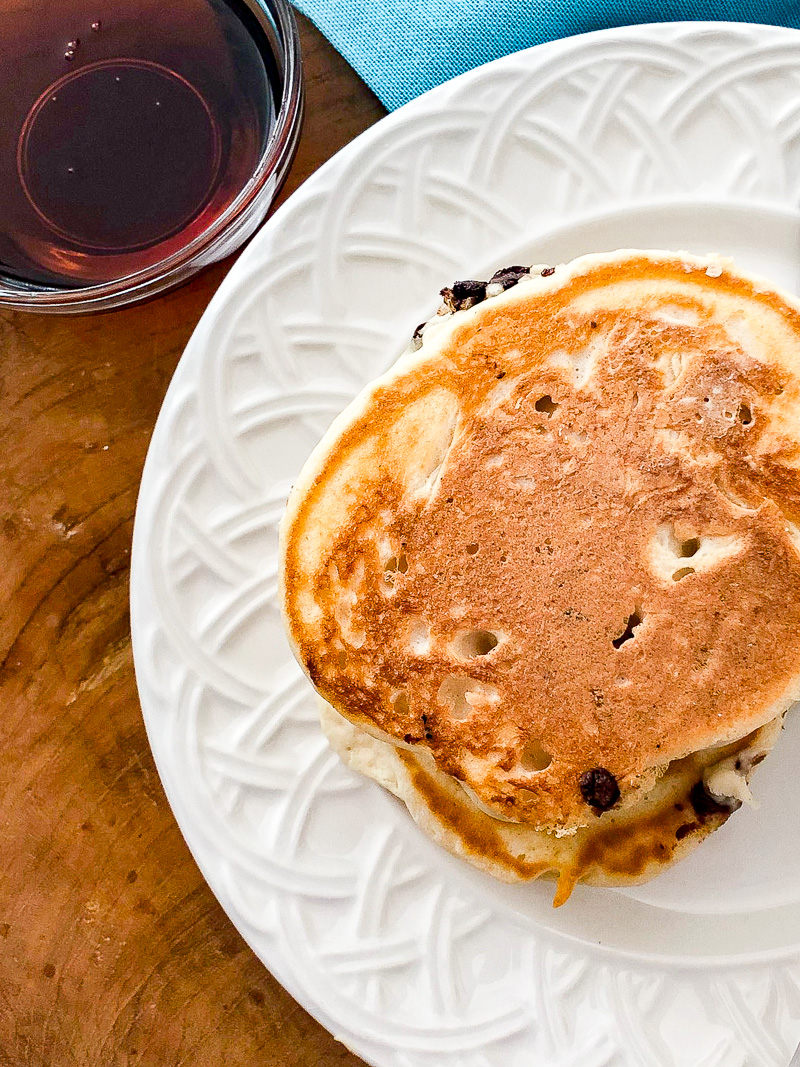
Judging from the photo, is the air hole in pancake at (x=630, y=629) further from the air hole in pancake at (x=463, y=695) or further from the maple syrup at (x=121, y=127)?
the maple syrup at (x=121, y=127)

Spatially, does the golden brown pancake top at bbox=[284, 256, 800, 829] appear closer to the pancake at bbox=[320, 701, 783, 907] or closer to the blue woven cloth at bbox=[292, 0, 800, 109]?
the pancake at bbox=[320, 701, 783, 907]

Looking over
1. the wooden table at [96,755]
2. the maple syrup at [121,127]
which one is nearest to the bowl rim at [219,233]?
the maple syrup at [121,127]

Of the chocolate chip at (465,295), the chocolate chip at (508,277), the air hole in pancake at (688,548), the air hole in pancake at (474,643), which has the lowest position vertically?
the air hole in pancake at (474,643)

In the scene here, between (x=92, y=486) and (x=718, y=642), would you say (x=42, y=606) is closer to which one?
(x=92, y=486)

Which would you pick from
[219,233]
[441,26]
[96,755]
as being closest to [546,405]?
[219,233]

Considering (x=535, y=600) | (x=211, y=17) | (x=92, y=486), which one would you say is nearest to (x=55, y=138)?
(x=211, y=17)

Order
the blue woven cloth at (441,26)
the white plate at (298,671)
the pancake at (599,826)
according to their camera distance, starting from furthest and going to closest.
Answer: the blue woven cloth at (441,26), the white plate at (298,671), the pancake at (599,826)

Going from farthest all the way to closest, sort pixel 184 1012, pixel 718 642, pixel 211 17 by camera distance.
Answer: pixel 184 1012
pixel 211 17
pixel 718 642
